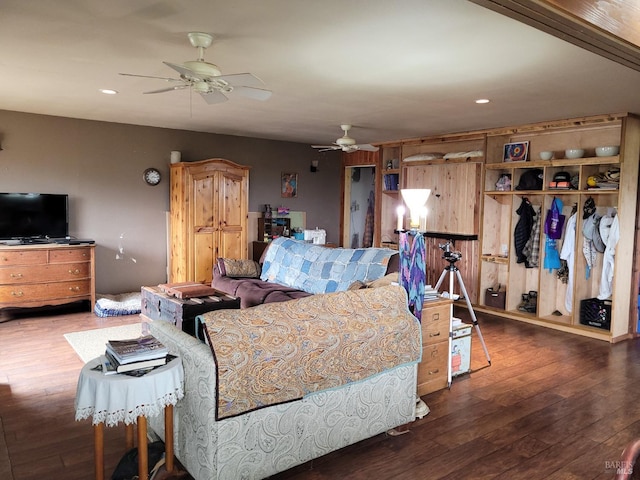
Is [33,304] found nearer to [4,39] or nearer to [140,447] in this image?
[4,39]

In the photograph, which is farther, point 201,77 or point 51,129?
point 51,129

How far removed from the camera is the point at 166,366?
228cm

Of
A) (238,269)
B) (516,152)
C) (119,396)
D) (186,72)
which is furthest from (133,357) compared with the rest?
(516,152)

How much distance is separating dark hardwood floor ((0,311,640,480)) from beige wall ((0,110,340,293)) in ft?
6.73

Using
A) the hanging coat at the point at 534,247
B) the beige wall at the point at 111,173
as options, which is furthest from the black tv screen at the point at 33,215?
the hanging coat at the point at 534,247

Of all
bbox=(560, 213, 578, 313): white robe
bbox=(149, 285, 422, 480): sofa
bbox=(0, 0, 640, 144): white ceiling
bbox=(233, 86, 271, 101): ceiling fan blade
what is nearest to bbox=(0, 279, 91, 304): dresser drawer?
bbox=(0, 0, 640, 144): white ceiling

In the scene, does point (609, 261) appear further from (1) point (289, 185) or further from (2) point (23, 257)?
(2) point (23, 257)

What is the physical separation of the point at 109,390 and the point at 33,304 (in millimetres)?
4077

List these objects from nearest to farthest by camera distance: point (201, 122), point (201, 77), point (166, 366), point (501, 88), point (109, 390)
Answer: point (109, 390)
point (166, 366)
point (201, 77)
point (501, 88)
point (201, 122)

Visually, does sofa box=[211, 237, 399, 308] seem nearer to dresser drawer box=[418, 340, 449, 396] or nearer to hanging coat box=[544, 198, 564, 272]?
dresser drawer box=[418, 340, 449, 396]

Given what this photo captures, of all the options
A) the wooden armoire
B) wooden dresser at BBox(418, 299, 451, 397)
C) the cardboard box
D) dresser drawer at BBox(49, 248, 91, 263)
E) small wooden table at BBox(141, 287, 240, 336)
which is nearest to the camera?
wooden dresser at BBox(418, 299, 451, 397)

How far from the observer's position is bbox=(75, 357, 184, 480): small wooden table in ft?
6.98

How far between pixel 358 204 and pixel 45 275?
5347mm

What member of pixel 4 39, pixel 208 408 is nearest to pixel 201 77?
pixel 4 39
